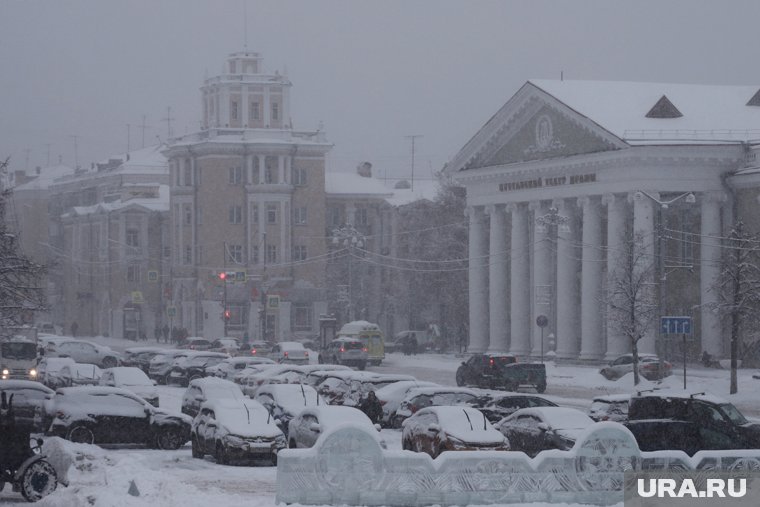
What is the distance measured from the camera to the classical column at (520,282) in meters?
79.9

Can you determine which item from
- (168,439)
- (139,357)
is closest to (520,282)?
(139,357)

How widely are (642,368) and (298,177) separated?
55.7 meters

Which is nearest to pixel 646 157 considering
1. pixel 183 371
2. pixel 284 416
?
pixel 183 371

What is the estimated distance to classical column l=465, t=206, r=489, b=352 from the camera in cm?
8500

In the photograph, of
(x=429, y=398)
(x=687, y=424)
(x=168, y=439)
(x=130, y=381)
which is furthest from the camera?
(x=130, y=381)

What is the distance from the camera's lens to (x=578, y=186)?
74.5 meters

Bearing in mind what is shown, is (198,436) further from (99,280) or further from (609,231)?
(99,280)

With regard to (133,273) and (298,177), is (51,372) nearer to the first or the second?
(298,177)

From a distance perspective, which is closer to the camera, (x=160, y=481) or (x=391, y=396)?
(x=160, y=481)

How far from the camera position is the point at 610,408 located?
35344mm

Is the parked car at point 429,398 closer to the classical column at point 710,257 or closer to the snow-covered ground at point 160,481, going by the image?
the snow-covered ground at point 160,481

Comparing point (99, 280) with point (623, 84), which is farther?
point (99, 280)

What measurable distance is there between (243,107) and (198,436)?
8383 cm

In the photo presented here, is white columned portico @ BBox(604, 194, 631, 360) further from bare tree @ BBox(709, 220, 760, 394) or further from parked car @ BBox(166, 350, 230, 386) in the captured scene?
parked car @ BBox(166, 350, 230, 386)
